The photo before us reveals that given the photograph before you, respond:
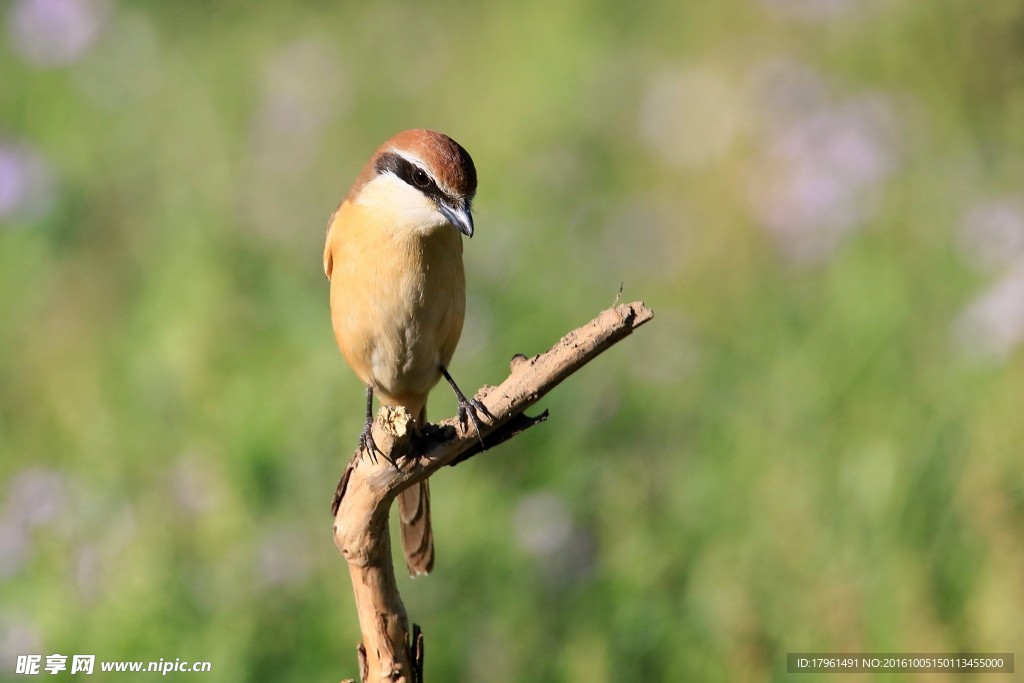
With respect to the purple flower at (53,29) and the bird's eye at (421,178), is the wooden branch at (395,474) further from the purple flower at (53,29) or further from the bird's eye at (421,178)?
the purple flower at (53,29)

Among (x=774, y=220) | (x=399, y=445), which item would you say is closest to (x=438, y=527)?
(x=399, y=445)

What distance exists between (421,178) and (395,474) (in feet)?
3.20

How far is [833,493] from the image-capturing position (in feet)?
15.7

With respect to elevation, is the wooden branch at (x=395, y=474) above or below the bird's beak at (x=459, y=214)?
below

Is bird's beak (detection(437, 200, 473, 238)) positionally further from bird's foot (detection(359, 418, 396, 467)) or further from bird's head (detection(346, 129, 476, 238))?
bird's foot (detection(359, 418, 396, 467))

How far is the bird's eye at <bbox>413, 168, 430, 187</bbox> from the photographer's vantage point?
3.45 meters

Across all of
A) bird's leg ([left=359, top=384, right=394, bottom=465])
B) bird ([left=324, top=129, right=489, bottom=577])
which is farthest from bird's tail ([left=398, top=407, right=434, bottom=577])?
bird's leg ([left=359, top=384, right=394, bottom=465])

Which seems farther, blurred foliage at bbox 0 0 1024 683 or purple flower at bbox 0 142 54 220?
purple flower at bbox 0 142 54 220

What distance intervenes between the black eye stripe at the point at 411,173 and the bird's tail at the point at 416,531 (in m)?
0.65

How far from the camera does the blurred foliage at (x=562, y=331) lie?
14.4ft

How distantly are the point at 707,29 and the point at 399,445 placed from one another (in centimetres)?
544

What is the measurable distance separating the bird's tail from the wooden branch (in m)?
0.63

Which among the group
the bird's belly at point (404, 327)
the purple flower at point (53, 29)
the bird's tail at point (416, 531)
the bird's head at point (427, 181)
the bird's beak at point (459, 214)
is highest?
the purple flower at point (53, 29)

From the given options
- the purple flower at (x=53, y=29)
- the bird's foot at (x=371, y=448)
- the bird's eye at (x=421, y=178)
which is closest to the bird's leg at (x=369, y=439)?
the bird's foot at (x=371, y=448)
